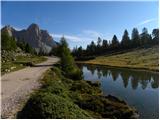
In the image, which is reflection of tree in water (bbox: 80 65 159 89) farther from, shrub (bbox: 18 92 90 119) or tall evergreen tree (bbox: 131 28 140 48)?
tall evergreen tree (bbox: 131 28 140 48)

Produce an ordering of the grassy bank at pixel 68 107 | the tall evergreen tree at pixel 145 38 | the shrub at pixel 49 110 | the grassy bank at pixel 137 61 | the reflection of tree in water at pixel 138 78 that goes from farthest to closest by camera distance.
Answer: the tall evergreen tree at pixel 145 38, the grassy bank at pixel 137 61, the reflection of tree in water at pixel 138 78, the grassy bank at pixel 68 107, the shrub at pixel 49 110

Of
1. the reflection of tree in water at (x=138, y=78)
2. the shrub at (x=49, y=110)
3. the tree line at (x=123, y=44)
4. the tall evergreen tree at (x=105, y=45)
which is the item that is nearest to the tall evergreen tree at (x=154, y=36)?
the tree line at (x=123, y=44)

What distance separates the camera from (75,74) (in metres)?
47.8

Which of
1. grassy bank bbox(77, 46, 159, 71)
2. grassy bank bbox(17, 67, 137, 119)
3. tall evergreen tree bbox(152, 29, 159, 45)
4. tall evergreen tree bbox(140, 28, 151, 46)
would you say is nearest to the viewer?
grassy bank bbox(17, 67, 137, 119)

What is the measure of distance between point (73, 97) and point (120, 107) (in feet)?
14.9

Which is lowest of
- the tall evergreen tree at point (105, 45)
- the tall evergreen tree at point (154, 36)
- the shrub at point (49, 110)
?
the shrub at point (49, 110)

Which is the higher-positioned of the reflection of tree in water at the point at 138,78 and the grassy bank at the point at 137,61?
the grassy bank at the point at 137,61

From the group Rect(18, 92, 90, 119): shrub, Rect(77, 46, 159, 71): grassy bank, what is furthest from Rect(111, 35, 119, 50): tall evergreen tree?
Rect(18, 92, 90, 119): shrub

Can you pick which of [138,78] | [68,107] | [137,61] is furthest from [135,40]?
[68,107]

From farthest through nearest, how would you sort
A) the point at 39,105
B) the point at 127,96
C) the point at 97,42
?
the point at 97,42
the point at 127,96
the point at 39,105

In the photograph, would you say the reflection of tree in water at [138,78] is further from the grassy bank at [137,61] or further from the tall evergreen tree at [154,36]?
the tall evergreen tree at [154,36]

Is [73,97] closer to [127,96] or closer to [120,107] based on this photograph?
[120,107]

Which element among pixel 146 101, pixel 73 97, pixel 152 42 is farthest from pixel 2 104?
pixel 152 42

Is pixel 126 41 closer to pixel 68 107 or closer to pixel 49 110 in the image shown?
pixel 68 107
